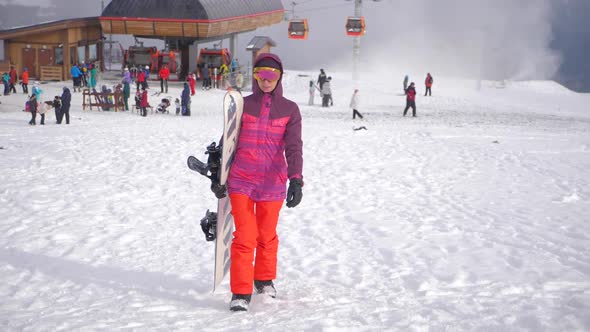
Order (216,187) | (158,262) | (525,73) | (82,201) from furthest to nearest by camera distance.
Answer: (525,73) < (82,201) < (158,262) < (216,187)

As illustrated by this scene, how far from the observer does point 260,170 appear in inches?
169

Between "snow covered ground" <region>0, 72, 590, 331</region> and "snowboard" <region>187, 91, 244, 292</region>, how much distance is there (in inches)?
13.1

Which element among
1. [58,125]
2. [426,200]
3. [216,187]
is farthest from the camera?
[58,125]

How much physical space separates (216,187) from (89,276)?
1650 millimetres

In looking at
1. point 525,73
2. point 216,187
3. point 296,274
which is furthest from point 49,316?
point 525,73

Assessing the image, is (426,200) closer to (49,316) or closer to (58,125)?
(49,316)

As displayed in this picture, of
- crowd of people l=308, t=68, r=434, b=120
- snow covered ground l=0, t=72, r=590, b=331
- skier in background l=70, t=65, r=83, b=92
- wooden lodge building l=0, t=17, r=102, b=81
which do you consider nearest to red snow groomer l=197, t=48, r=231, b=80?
wooden lodge building l=0, t=17, r=102, b=81

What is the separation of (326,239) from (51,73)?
31.2 metres

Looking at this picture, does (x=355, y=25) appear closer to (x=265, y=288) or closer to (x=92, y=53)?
(x=92, y=53)

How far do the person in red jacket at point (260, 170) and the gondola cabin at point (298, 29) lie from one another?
3694 cm

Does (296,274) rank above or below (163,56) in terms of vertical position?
below

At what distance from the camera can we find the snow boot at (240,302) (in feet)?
13.8

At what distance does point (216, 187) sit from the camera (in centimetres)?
427

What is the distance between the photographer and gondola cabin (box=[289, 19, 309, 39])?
40.6 meters
